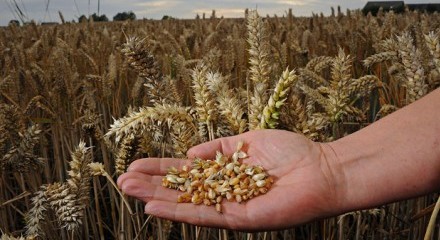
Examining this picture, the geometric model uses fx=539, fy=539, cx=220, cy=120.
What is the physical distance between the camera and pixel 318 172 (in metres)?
1.57

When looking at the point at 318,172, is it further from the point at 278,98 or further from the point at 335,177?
the point at 278,98

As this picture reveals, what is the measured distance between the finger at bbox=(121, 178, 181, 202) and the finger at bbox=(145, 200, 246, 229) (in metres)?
0.06

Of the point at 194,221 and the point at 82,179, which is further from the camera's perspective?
the point at 82,179

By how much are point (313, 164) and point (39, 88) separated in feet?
5.73

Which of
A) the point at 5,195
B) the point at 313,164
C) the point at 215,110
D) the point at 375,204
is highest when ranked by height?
the point at 215,110

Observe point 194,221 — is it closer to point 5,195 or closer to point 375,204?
point 375,204

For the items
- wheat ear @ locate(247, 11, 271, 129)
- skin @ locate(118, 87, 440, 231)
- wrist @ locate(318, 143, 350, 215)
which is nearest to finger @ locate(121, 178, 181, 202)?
skin @ locate(118, 87, 440, 231)

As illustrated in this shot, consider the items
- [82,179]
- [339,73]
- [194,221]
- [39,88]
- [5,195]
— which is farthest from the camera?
[39,88]

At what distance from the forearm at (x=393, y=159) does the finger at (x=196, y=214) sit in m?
0.32

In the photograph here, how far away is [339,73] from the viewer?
1651 mm

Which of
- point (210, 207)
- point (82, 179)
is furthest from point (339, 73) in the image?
point (82, 179)

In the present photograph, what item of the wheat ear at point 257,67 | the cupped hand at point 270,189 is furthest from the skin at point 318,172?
the wheat ear at point 257,67

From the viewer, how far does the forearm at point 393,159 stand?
154 cm

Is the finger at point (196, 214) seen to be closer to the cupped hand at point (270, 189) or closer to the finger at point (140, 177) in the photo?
the cupped hand at point (270, 189)
